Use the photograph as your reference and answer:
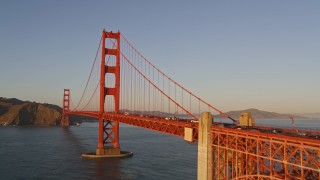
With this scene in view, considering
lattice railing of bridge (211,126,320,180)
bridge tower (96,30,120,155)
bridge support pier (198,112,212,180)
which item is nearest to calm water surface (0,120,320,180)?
bridge tower (96,30,120,155)

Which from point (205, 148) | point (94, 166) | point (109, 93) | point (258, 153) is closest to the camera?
point (258, 153)

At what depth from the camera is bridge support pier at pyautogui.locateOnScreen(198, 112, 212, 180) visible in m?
33.7

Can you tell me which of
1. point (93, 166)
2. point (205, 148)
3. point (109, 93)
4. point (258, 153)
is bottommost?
point (93, 166)

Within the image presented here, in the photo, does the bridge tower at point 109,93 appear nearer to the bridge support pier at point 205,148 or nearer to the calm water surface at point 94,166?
the calm water surface at point 94,166

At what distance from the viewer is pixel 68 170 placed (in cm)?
5944

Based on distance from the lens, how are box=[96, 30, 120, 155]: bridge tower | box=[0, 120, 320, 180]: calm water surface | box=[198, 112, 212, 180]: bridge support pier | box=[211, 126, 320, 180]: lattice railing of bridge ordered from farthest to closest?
1. box=[96, 30, 120, 155]: bridge tower
2. box=[0, 120, 320, 180]: calm water surface
3. box=[198, 112, 212, 180]: bridge support pier
4. box=[211, 126, 320, 180]: lattice railing of bridge

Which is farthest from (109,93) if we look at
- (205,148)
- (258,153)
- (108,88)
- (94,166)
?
(258,153)

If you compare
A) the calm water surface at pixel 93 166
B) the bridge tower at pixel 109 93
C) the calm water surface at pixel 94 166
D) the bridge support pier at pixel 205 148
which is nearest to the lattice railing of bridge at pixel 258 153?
the bridge support pier at pixel 205 148

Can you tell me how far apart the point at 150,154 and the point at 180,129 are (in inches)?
1478

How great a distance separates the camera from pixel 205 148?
33.7m

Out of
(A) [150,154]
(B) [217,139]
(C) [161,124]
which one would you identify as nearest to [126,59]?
(A) [150,154]

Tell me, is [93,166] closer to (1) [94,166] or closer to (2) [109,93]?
(1) [94,166]

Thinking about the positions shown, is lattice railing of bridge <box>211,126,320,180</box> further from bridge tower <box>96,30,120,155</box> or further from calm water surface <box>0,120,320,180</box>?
bridge tower <box>96,30,120,155</box>

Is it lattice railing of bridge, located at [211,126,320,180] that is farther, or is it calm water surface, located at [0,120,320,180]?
calm water surface, located at [0,120,320,180]
